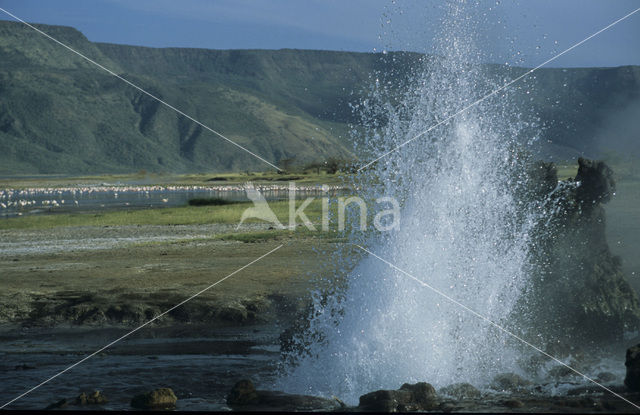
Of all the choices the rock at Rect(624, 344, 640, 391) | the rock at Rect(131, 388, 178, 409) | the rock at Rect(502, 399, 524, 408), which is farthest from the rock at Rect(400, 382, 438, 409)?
the rock at Rect(131, 388, 178, 409)

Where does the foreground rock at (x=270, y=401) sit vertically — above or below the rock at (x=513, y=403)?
below

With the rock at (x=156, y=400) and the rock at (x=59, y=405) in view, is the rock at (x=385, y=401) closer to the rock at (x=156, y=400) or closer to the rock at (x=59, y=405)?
the rock at (x=156, y=400)

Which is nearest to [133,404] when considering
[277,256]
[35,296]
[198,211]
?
[35,296]

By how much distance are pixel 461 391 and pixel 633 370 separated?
261 cm

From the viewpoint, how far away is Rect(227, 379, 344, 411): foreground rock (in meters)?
10.5

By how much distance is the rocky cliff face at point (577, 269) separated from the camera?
14352 millimetres

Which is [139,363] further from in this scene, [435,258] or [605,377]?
[605,377]

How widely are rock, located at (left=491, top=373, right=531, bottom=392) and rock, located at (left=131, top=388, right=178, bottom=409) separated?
16.2ft

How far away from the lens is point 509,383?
1159cm

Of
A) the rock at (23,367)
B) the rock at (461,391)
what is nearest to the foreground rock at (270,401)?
the rock at (461,391)

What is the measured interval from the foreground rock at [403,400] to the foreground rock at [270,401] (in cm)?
52

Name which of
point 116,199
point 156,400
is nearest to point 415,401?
Result: point 156,400

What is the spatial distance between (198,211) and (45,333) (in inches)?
1209

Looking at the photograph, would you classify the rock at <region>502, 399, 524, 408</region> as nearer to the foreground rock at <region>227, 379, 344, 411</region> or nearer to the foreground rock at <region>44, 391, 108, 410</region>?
the foreground rock at <region>227, 379, 344, 411</region>
